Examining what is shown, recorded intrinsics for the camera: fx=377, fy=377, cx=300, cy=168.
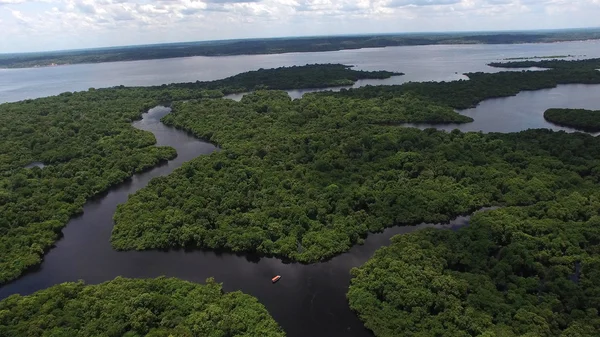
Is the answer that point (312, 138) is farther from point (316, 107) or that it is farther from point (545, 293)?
point (545, 293)

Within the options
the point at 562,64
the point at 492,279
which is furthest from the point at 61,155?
the point at 562,64

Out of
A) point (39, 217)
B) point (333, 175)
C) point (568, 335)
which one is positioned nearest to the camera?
point (568, 335)

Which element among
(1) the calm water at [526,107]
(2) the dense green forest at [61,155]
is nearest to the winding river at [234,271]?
(2) the dense green forest at [61,155]

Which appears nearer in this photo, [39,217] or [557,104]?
[39,217]

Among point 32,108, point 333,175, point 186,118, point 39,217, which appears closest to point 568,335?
point 333,175

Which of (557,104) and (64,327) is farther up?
(557,104)

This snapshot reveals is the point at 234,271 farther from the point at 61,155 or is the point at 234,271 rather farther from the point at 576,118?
the point at 576,118

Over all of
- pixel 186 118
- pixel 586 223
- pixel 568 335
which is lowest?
pixel 568 335
